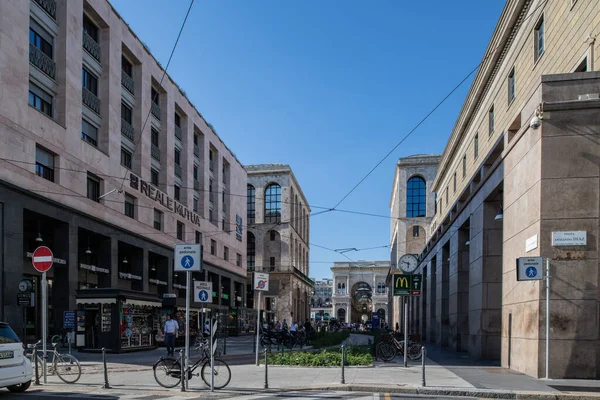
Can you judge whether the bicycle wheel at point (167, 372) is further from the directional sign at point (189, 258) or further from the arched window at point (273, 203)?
the arched window at point (273, 203)

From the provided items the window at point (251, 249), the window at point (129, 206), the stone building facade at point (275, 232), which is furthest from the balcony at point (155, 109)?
the window at point (251, 249)

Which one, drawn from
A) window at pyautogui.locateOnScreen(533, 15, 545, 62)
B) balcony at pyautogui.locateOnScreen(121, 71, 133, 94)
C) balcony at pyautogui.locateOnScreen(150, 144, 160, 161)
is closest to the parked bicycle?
window at pyautogui.locateOnScreen(533, 15, 545, 62)

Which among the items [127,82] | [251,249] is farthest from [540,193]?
[251,249]

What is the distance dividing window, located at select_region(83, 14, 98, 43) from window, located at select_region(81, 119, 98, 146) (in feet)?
18.4

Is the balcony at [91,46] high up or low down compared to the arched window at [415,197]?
up

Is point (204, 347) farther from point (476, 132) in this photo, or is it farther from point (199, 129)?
point (199, 129)

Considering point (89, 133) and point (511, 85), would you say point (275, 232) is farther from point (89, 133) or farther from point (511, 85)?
point (511, 85)

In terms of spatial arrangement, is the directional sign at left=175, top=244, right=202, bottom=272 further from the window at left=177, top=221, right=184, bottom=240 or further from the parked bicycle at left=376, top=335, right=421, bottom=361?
the window at left=177, top=221, right=184, bottom=240

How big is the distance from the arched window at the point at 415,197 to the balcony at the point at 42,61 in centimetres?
5579

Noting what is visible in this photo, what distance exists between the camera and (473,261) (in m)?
23.8

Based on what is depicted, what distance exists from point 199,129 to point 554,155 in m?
43.7

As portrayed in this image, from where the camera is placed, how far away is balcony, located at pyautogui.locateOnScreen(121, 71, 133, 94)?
126 ft

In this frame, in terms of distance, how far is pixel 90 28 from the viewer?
3466cm

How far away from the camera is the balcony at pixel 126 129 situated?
1501 inches
